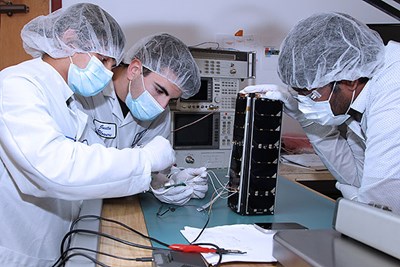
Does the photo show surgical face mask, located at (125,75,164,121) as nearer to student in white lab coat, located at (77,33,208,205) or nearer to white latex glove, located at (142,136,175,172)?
student in white lab coat, located at (77,33,208,205)

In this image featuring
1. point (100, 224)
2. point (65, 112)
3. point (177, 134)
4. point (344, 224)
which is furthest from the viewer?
point (177, 134)

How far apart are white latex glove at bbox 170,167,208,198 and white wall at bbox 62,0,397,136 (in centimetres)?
109

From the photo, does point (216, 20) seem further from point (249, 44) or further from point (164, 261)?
point (164, 261)

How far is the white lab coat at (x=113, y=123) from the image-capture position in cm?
141

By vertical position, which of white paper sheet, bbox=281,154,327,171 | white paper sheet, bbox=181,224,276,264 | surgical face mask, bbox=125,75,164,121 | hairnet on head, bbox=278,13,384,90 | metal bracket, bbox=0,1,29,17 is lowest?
white paper sheet, bbox=281,154,327,171

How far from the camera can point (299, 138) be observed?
2291 mm

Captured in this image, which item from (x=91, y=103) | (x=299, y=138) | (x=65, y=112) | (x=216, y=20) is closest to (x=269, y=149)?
(x=65, y=112)

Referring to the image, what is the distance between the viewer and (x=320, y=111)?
3.72 ft

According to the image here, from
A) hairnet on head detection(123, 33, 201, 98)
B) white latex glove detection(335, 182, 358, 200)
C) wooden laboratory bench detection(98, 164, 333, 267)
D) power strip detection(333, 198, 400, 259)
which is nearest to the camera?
power strip detection(333, 198, 400, 259)

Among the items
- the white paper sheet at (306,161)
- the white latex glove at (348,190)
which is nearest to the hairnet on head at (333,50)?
the white latex glove at (348,190)

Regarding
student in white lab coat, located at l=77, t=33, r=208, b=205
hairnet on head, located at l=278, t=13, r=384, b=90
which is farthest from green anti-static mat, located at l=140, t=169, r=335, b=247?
hairnet on head, located at l=278, t=13, r=384, b=90

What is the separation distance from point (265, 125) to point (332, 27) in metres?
0.34

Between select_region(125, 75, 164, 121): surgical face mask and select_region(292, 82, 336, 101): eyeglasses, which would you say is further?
select_region(125, 75, 164, 121): surgical face mask

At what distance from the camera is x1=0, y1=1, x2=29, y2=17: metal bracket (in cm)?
197
